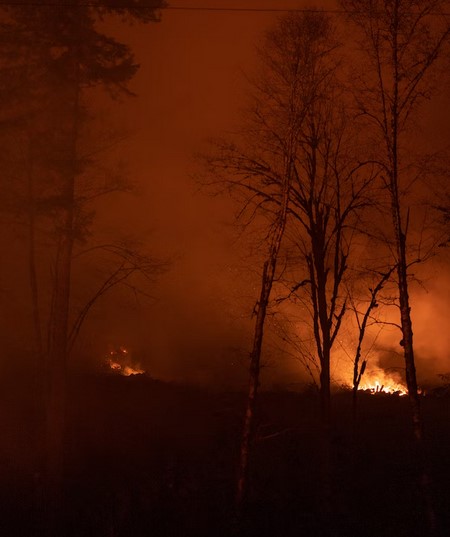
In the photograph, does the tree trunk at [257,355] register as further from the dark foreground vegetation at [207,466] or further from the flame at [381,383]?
the flame at [381,383]

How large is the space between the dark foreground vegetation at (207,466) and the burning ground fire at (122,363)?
6.22m

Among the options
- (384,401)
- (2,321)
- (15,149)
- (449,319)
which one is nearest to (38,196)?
(15,149)

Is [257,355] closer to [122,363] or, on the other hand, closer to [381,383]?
[381,383]

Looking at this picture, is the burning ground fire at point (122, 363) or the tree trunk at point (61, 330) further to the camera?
the burning ground fire at point (122, 363)

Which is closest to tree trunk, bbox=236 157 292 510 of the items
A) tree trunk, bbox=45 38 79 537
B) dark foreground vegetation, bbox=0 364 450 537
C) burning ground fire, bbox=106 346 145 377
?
dark foreground vegetation, bbox=0 364 450 537

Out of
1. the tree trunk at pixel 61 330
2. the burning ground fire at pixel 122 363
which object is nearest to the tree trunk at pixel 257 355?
the tree trunk at pixel 61 330

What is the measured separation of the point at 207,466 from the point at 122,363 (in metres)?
14.4

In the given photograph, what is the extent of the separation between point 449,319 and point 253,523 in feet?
70.0

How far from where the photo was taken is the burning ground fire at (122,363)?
86.1ft

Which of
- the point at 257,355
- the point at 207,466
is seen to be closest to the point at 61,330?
the point at 207,466

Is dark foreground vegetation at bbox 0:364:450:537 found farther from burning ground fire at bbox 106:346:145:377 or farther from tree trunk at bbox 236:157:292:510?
burning ground fire at bbox 106:346:145:377

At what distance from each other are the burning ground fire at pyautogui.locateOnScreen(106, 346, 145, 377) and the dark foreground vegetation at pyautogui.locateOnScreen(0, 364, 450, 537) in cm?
622

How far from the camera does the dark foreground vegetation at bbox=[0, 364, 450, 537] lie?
10250 millimetres

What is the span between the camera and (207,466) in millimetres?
13445
